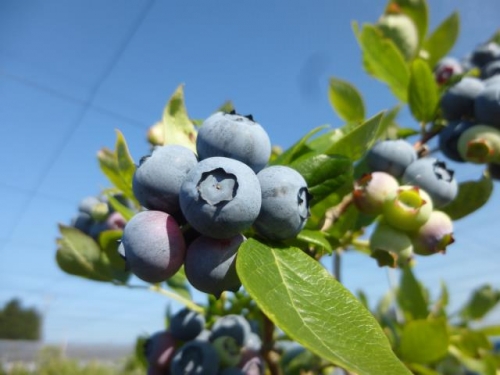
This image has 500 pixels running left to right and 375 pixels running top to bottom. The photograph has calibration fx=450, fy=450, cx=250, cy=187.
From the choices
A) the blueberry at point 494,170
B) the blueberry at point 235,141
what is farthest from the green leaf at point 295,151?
the blueberry at point 494,170

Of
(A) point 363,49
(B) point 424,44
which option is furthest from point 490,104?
(B) point 424,44

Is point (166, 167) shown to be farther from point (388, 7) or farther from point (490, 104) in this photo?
point (388, 7)

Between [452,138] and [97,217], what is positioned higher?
[97,217]

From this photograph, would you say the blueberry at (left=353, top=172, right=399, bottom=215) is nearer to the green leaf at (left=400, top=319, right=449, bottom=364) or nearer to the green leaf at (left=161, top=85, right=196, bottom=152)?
the green leaf at (left=161, top=85, right=196, bottom=152)

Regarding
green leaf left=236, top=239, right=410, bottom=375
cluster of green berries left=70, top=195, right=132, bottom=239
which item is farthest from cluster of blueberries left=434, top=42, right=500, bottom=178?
cluster of green berries left=70, top=195, right=132, bottom=239

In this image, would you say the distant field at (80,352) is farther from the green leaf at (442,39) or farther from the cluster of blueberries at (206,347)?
the green leaf at (442,39)

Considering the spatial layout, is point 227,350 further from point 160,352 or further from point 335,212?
point 335,212

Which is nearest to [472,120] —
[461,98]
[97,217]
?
[461,98]
